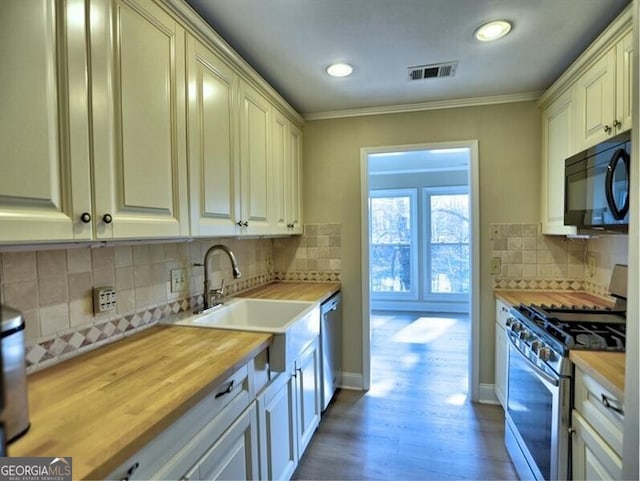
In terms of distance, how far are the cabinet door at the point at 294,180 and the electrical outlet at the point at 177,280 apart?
3.30 ft

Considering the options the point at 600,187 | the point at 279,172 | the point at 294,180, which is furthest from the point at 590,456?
the point at 294,180

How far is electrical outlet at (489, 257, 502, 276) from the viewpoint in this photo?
8.66 ft

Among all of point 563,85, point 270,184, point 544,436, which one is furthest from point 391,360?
point 563,85

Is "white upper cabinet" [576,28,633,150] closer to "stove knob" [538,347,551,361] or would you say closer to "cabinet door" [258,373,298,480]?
"stove knob" [538,347,551,361]

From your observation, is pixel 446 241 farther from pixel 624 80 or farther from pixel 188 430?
pixel 188 430

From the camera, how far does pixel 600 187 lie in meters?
1.54

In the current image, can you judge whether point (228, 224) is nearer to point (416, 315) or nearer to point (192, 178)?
point (192, 178)

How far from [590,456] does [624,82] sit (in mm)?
1627

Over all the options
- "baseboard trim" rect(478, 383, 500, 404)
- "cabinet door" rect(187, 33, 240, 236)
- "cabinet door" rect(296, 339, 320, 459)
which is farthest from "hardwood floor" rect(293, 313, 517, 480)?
"cabinet door" rect(187, 33, 240, 236)

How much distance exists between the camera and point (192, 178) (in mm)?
1483

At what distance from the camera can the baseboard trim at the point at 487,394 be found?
2660mm

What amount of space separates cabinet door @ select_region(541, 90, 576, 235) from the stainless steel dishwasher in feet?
5.40

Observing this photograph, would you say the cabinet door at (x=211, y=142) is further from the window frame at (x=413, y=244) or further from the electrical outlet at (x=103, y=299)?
the window frame at (x=413, y=244)

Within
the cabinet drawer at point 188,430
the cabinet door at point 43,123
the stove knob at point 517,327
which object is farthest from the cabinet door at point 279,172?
the stove knob at point 517,327
